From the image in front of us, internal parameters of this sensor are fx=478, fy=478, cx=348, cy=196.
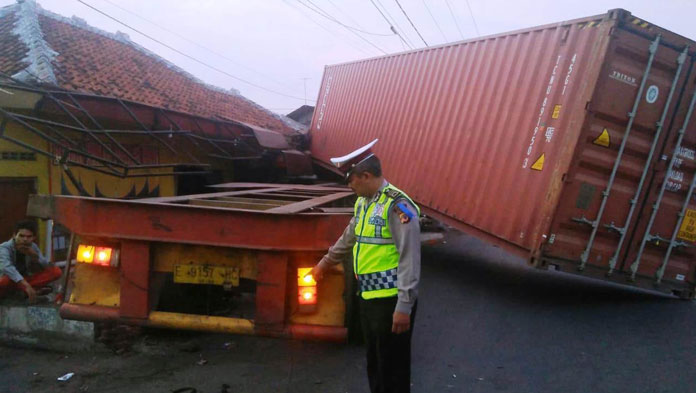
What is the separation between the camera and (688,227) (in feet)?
17.2

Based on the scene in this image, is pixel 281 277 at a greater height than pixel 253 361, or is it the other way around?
pixel 281 277

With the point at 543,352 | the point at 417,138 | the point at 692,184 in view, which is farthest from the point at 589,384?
the point at 417,138

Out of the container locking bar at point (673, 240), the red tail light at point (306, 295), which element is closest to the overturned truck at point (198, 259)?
the red tail light at point (306, 295)

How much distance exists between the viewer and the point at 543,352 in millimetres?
4133

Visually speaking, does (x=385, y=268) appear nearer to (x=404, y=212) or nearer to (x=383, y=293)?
(x=383, y=293)

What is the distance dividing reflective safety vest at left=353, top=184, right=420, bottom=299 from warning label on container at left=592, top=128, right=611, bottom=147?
3.09m

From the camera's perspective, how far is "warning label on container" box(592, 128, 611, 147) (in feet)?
15.5

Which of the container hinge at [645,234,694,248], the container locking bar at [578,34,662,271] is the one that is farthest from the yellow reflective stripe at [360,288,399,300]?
the container hinge at [645,234,694,248]

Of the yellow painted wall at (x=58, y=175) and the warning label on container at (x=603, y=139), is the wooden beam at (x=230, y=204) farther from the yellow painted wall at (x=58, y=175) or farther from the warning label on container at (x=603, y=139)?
the yellow painted wall at (x=58, y=175)

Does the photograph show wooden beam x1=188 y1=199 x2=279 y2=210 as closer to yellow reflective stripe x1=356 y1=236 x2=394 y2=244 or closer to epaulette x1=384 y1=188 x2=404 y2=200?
yellow reflective stripe x1=356 y1=236 x2=394 y2=244

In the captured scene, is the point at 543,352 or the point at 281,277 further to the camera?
the point at 543,352

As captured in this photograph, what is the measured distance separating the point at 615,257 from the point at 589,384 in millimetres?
1952

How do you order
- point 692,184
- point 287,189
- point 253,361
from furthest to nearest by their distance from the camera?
point 287,189
point 692,184
point 253,361

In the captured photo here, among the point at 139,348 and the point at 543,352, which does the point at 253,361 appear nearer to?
the point at 139,348
